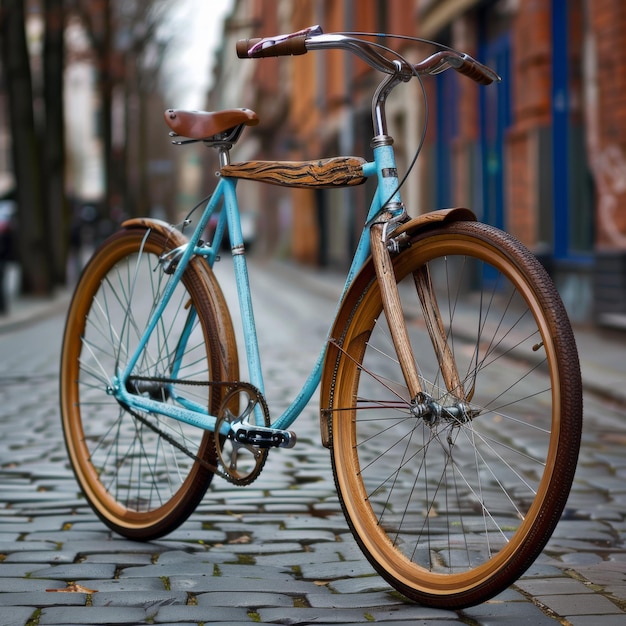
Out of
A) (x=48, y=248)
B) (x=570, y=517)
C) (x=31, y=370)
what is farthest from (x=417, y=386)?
(x=48, y=248)

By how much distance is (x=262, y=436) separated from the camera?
11.8 ft

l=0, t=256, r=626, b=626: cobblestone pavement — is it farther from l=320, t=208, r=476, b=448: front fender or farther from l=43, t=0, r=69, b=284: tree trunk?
l=43, t=0, r=69, b=284: tree trunk

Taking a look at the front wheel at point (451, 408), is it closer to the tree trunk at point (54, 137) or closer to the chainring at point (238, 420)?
the chainring at point (238, 420)

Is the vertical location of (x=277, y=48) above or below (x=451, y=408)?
above

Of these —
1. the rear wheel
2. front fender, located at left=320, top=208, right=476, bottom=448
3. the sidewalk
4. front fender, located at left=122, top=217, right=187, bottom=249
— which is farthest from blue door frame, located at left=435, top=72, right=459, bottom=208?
front fender, located at left=320, top=208, right=476, bottom=448

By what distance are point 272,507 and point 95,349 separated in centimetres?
84

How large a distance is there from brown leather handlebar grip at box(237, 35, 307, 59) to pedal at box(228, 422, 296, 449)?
1.02 meters

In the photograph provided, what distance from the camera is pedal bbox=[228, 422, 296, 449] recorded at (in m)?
3.57

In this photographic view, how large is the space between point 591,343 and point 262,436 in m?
7.91

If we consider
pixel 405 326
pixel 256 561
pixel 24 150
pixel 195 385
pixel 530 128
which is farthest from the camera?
pixel 24 150

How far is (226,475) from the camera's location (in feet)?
12.0

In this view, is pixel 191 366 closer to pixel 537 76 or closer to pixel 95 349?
pixel 95 349

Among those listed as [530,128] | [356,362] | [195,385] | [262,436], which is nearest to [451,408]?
[356,362]

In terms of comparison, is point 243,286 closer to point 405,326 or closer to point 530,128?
point 405,326
